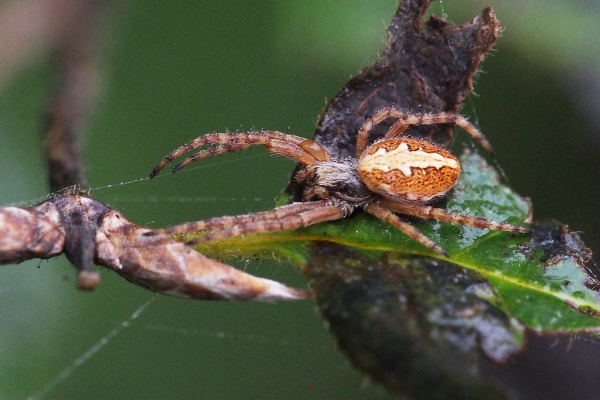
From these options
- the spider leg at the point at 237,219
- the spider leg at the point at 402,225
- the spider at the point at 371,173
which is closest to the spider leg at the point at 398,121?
the spider at the point at 371,173

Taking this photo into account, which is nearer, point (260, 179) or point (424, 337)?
point (424, 337)

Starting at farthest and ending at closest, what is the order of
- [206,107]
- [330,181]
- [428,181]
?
1. [206,107]
2. [330,181]
3. [428,181]

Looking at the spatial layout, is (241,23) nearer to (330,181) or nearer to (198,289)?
(330,181)

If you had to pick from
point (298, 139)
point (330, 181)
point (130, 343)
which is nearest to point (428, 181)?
point (330, 181)

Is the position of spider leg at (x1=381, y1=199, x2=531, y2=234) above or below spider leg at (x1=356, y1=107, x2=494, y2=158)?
below

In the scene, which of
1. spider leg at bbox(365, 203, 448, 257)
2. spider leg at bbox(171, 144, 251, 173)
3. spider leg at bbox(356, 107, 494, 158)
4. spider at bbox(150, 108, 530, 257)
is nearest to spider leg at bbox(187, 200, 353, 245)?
spider at bbox(150, 108, 530, 257)

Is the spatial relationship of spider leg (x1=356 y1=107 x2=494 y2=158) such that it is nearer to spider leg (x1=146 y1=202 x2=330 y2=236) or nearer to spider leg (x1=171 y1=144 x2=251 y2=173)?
spider leg (x1=146 y1=202 x2=330 y2=236)

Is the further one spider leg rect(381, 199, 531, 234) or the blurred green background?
the blurred green background
